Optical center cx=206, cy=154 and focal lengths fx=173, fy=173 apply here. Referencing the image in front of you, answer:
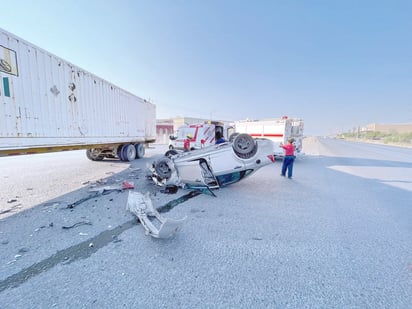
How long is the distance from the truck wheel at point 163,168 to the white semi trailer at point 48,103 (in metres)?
2.72

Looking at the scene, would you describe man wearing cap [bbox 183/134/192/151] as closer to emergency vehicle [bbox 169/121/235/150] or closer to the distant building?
emergency vehicle [bbox 169/121/235/150]

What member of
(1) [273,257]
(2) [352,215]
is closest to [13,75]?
(1) [273,257]

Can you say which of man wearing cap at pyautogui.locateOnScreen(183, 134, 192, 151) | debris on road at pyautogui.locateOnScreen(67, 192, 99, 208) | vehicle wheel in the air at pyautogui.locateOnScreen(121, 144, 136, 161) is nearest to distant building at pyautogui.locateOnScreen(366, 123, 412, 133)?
man wearing cap at pyautogui.locateOnScreen(183, 134, 192, 151)

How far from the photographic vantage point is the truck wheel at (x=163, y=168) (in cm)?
492

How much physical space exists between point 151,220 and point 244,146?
304 cm

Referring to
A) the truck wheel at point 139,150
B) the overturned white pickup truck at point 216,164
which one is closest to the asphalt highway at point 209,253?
the overturned white pickup truck at point 216,164

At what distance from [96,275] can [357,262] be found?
3.17 metres

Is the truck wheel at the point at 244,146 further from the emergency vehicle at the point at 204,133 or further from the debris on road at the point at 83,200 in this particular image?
the emergency vehicle at the point at 204,133

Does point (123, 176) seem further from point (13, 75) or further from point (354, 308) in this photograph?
point (354, 308)

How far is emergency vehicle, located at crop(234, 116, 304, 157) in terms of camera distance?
9609mm

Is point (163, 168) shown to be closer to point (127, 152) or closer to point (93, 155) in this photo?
point (127, 152)

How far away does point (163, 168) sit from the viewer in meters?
5.01

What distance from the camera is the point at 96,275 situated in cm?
195

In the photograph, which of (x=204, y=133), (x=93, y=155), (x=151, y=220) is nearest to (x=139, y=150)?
(x=93, y=155)
